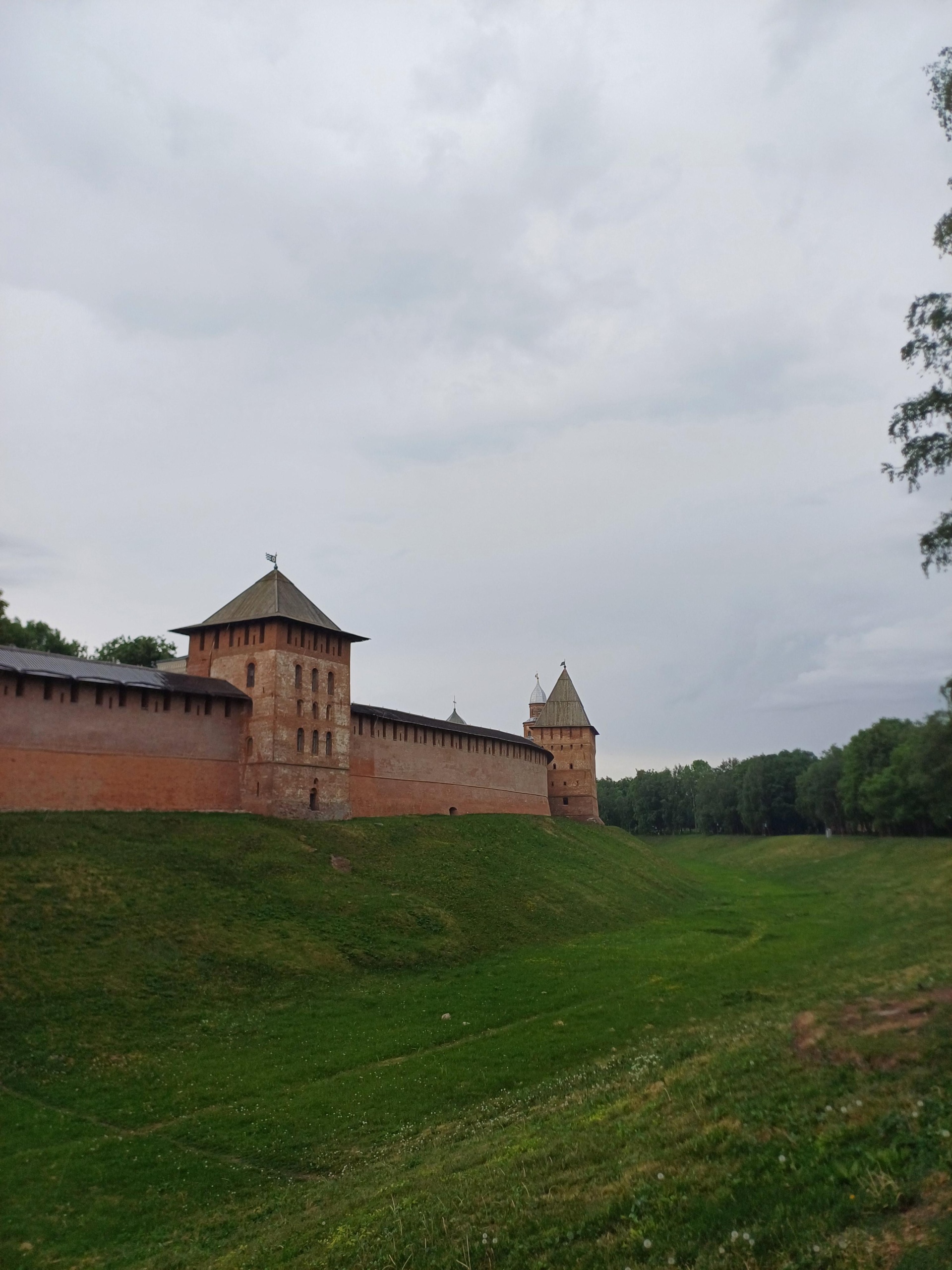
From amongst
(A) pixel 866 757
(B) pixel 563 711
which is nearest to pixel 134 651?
(B) pixel 563 711

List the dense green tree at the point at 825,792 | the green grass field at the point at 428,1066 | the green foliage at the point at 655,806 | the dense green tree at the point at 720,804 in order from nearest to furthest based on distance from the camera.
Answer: the green grass field at the point at 428,1066, the dense green tree at the point at 825,792, the dense green tree at the point at 720,804, the green foliage at the point at 655,806

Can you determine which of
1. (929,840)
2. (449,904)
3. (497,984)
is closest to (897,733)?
(929,840)

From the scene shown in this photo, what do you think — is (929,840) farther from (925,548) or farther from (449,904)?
(925,548)

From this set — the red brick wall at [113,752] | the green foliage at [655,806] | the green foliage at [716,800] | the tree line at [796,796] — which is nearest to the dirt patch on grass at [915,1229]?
the red brick wall at [113,752]

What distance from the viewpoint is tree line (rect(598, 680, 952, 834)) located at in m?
64.0

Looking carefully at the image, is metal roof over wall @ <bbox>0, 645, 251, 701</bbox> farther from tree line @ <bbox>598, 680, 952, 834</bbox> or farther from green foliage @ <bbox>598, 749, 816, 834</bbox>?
green foliage @ <bbox>598, 749, 816, 834</bbox>

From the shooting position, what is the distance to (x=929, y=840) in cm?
5903

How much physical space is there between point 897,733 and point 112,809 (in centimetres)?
6184

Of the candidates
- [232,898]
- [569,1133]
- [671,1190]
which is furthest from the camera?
[232,898]

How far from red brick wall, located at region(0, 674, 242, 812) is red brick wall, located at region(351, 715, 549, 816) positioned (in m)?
7.33

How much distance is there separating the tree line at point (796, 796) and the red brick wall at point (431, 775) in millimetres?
21738

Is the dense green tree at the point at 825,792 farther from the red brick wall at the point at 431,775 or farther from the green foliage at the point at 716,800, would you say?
the red brick wall at the point at 431,775

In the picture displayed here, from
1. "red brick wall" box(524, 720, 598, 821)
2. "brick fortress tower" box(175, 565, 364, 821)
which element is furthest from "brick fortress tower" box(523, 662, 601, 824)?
"brick fortress tower" box(175, 565, 364, 821)

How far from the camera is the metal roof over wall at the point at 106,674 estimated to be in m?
27.5
